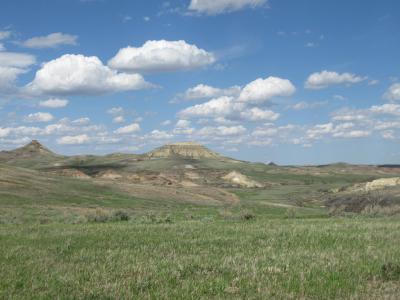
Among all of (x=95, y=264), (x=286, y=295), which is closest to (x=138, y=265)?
(x=95, y=264)

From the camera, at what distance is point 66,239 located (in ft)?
62.4

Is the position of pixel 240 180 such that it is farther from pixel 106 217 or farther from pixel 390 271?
pixel 390 271

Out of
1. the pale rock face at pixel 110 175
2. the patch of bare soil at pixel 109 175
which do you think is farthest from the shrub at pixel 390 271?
the patch of bare soil at pixel 109 175

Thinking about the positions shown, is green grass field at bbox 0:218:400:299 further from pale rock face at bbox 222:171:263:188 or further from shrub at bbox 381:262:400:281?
pale rock face at bbox 222:171:263:188

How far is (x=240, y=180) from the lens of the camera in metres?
152

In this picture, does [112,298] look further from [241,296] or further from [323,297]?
[323,297]

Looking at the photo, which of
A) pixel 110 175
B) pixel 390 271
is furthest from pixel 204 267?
pixel 110 175

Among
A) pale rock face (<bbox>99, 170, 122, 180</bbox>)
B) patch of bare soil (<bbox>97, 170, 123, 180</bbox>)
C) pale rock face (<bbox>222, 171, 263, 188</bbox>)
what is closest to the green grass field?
pale rock face (<bbox>99, 170, 122, 180</bbox>)

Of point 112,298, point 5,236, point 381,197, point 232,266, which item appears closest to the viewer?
point 112,298

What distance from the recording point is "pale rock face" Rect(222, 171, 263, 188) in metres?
148

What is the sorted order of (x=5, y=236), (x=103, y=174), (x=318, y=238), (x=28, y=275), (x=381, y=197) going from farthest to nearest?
(x=103, y=174) < (x=381, y=197) < (x=5, y=236) < (x=318, y=238) < (x=28, y=275)

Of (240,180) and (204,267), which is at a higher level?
(204,267)

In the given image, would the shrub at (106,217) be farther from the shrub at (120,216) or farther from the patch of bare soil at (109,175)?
the patch of bare soil at (109,175)

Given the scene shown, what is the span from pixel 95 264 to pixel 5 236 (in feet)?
32.3
